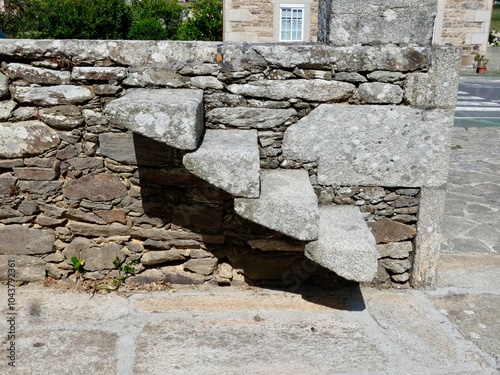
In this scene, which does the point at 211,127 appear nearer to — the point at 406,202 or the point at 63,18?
the point at 406,202

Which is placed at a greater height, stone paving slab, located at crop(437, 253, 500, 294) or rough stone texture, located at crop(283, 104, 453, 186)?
rough stone texture, located at crop(283, 104, 453, 186)

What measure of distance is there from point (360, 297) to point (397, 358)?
2.24 ft

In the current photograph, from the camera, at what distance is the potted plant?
17.5 meters

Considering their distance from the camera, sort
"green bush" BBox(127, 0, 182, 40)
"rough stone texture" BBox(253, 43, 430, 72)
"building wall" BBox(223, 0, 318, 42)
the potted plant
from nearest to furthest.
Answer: "rough stone texture" BBox(253, 43, 430, 72)
"green bush" BBox(127, 0, 182, 40)
"building wall" BBox(223, 0, 318, 42)
the potted plant

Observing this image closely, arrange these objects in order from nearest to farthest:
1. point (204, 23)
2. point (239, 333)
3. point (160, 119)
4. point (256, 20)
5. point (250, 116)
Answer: point (160, 119) < point (239, 333) < point (250, 116) < point (256, 20) < point (204, 23)

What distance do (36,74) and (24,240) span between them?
1085 mm

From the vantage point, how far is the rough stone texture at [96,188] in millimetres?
3264

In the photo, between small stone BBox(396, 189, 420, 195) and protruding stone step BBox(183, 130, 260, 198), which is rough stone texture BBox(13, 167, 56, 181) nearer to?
protruding stone step BBox(183, 130, 260, 198)

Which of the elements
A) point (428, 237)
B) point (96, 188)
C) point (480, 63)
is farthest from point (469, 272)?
point (480, 63)

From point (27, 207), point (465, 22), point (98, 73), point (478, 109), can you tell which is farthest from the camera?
point (465, 22)

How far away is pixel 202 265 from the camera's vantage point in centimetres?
341

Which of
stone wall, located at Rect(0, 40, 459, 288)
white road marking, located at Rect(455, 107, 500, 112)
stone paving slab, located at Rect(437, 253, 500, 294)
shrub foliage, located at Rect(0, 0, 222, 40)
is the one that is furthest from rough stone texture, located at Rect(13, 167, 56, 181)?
shrub foliage, located at Rect(0, 0, 222, 40)

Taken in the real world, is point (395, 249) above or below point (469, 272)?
above

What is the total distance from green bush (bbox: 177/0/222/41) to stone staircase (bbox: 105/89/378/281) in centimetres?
1410
